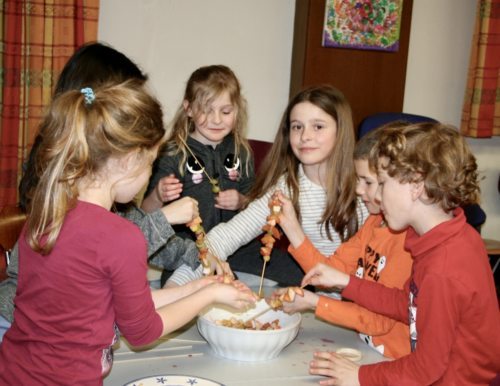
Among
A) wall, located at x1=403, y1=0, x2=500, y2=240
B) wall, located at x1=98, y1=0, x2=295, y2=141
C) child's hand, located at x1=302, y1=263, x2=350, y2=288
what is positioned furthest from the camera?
wall, located at x1=403, y1=0, x2=500, y2=240

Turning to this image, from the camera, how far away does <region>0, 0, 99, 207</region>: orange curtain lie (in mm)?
3186

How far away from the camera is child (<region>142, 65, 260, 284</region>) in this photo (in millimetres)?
2646

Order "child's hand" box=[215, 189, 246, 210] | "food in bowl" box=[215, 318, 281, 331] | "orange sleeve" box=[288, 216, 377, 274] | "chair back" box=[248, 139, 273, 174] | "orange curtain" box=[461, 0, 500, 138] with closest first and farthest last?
1. "food in bowl" box=[215, 318, 281, 331]
2. "orange sleeve" box=[288, 216, 377, 274]
3. "child's hand" box=[215, 189, 246, 210]
4. "chair back" box=[248, 139, 273, 174]
5. "orange curtain" box=[461, 0, 500, 138]

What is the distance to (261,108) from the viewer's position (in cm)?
405

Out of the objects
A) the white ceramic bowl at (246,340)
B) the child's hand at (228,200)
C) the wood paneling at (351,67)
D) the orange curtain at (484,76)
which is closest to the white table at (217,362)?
the white ceramic bowl at (246,340)

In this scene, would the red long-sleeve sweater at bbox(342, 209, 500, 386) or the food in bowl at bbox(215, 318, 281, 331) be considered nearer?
the red long-sleeve sweater at bbox(342, 209, 500, 386)

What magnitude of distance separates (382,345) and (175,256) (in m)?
0.75

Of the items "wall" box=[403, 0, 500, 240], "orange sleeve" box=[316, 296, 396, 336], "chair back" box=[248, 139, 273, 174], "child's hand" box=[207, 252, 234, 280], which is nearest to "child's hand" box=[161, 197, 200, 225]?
"child's hand" box=[207, 252, 234, 280]

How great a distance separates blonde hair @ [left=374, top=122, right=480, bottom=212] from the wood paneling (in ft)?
7.78

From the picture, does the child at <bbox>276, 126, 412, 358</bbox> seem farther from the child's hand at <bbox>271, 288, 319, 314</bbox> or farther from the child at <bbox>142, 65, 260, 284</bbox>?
the child at <bbox>142, 65, 260, 284</bbox>

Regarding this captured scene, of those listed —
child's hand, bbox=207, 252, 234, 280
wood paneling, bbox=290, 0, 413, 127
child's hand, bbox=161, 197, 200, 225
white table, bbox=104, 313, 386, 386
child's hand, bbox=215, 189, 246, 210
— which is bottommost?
white table, bbox=104, 313, 386, 386

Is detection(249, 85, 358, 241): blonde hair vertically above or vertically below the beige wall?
below

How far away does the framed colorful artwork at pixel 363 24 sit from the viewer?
386 cm

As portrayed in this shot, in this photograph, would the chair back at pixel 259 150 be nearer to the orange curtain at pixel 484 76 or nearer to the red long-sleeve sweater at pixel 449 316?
the red long-sleeve sweater at pixel 449 316
